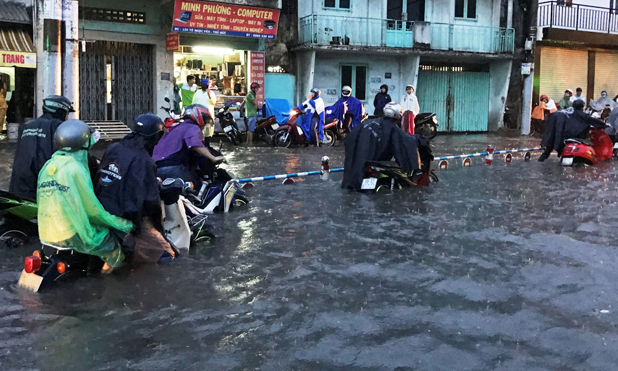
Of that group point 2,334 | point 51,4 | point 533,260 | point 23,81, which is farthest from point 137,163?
point 23,81

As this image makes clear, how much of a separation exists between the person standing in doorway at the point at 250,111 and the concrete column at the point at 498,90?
12769 millimetres

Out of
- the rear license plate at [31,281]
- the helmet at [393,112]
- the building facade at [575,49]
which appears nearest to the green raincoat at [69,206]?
the rear license plate at [31,281]

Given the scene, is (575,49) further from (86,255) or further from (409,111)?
(86,255)

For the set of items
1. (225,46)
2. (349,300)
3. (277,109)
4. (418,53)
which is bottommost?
(349,300)

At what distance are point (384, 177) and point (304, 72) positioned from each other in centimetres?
1419

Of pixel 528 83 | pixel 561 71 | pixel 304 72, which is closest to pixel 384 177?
pixel 304 72

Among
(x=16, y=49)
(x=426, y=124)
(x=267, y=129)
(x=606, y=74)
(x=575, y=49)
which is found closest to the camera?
(x=16, y=49)

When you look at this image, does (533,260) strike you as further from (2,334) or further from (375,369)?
(2,334)

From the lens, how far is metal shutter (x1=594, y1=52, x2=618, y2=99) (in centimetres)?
3009

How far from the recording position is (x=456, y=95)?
90.5 feet

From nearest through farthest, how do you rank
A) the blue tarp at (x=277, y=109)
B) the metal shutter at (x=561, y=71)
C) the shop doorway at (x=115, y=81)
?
the shop doorway at (x=115, y=81), the blue tarp at (x=277, y=109), the metal shutter at (x=561, y=71)

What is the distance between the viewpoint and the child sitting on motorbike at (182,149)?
25.6 feet

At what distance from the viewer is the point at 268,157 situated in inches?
613

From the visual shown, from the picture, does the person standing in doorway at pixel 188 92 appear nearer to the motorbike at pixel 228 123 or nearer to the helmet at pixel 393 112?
the motorbike at pixel 228 123
